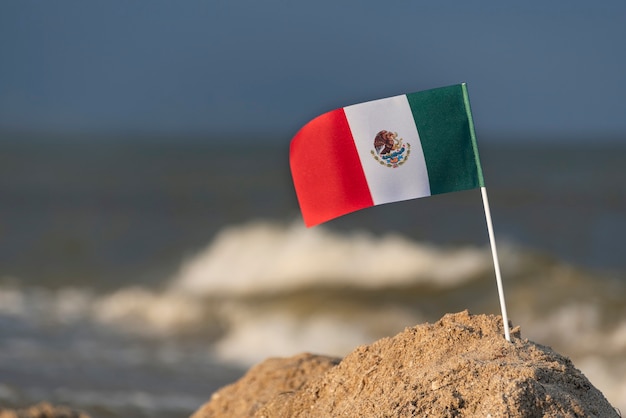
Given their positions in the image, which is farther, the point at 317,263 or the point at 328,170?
the point at 317,263

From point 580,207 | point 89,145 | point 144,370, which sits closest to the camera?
point 144,370

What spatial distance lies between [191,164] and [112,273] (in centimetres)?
2858

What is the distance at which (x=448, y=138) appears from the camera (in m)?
6.10

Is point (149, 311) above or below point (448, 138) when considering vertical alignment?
above

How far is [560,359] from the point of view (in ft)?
18.9

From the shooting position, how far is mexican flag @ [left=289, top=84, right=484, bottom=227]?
6.06 m

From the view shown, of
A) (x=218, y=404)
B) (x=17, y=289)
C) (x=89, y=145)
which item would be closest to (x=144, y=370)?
(x=218, y=404)

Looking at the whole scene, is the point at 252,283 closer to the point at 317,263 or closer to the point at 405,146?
the point at 317,263

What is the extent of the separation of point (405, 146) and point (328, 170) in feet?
1.80

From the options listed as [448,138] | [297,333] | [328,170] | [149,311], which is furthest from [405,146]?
[149,311]

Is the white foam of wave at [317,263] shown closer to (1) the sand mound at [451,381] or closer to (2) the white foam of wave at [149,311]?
(2) the white foam of wave at [149,311]

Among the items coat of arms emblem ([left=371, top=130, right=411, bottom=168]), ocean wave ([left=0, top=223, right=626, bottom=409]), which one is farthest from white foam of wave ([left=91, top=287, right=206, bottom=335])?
coat of arms emblem ([left=371, top=130, right=411, bottom=168])

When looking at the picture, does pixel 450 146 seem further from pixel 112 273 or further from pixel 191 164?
pixel 191 164

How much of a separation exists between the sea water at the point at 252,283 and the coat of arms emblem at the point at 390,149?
6.03 metres
